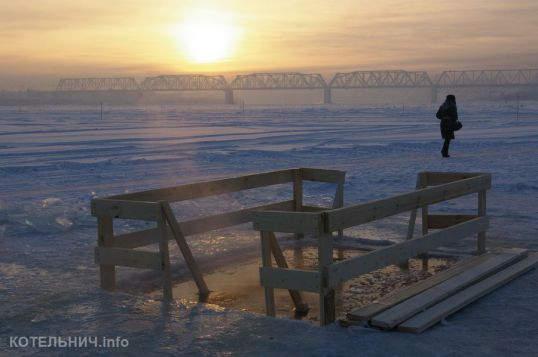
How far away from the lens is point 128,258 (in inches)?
246

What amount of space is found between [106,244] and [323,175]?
11.6 ft

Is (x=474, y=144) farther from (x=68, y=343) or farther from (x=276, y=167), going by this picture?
(x=68, y=343)

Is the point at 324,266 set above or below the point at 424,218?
above

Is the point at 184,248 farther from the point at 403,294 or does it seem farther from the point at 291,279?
the point at 403,294

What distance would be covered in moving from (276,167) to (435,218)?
9.15 meters

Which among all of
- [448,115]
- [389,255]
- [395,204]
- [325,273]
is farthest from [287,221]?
[448,115]

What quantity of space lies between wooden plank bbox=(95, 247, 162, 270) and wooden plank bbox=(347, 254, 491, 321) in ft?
6.10

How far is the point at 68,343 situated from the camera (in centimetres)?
493

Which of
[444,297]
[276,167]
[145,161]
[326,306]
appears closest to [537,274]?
[444,297]

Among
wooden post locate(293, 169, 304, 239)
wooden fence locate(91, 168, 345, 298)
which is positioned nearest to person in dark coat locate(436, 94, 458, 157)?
wooden post locate(293, 169, 304, 239)

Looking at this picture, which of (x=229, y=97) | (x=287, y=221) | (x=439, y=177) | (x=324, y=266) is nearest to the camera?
(x=324, y=266)

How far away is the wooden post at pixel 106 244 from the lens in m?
6.39

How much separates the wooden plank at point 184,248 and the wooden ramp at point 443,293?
1.73 metres

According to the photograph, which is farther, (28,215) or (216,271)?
(28,215)
